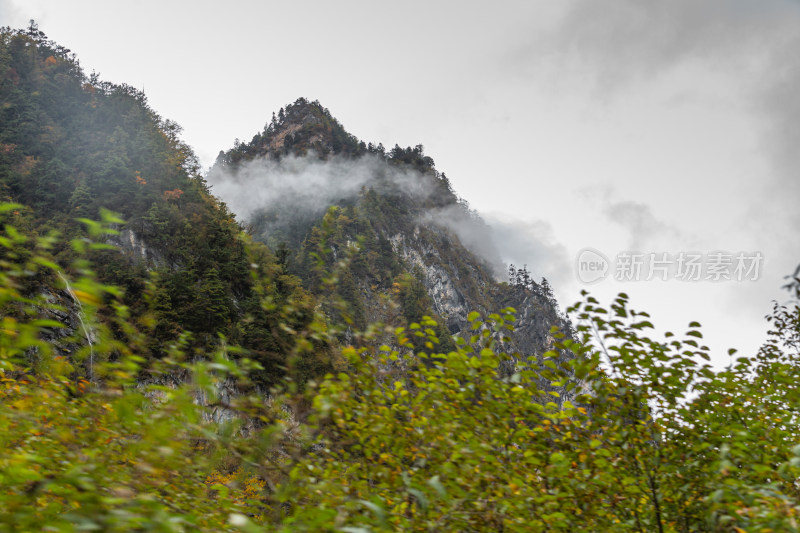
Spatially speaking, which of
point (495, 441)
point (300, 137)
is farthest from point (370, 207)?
point (495, 441)

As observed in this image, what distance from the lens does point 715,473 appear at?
10.6 ft

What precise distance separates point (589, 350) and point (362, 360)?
5.97ft

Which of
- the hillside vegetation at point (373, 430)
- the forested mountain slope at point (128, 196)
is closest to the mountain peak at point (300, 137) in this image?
the forested mountain slope at point (128, 196)

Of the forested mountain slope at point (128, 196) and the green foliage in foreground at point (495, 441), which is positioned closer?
the green foliage in foreground at point (495, 441)

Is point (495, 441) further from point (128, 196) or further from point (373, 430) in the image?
point (128, 196)

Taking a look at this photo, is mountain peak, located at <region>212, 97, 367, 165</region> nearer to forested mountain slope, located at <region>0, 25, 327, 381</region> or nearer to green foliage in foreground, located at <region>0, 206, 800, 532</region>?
forested mountain slope, located at <region>0, 25, 327, 381</region>

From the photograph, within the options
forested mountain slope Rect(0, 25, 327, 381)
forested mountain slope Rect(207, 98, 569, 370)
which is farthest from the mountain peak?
forested mountain slope Rect(0, 25, 327, 381)

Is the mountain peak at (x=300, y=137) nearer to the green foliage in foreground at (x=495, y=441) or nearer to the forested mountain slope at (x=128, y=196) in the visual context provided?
the forested mountain slope at (x=128, y=196)

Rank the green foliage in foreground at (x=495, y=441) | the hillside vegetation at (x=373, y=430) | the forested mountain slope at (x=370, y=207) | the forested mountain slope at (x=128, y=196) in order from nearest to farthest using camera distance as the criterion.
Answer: the hillside vegetation at (x=373, y=430) → the green foliage in foreground at (x=495, y=441) → the forested mountain slope at (x=128, y=196) → the forested mountain slope at (x=370, y=207)

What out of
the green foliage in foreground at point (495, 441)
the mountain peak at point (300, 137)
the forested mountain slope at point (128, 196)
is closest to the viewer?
the green foliage in foreground at point (495, 441)

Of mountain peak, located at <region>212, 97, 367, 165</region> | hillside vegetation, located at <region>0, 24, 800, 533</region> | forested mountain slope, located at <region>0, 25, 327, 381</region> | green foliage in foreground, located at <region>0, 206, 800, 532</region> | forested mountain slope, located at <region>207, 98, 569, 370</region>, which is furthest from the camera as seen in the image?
mountain peak, located at <region>212, 97, 367, 165</region>

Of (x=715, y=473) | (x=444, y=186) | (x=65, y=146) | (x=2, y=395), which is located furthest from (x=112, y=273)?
(x=444, y=186)

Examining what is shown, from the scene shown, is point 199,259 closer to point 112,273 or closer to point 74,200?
point 112,273

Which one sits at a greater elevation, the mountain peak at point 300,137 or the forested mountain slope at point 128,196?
the mountain peak at point 300,137
